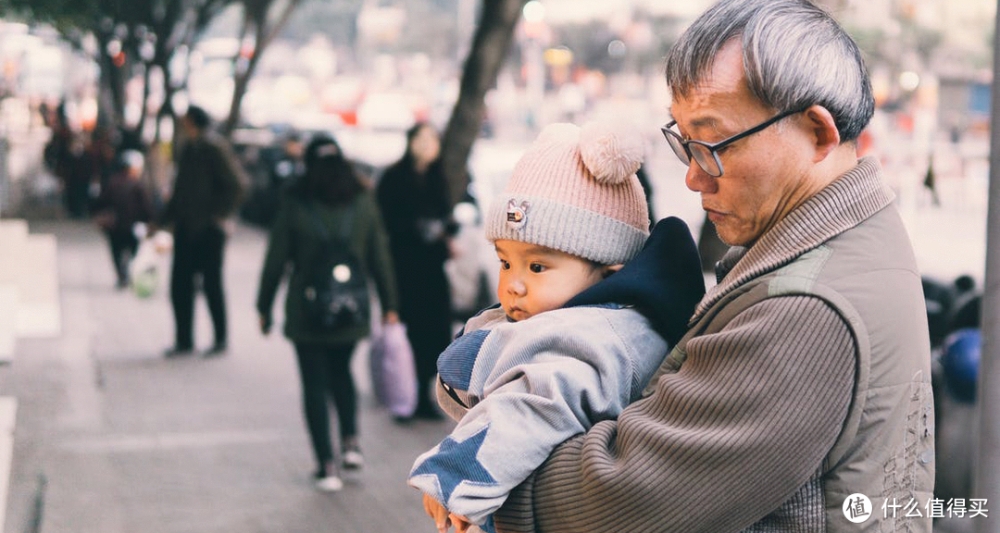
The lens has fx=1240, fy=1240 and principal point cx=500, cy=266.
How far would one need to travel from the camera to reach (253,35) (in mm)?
12539

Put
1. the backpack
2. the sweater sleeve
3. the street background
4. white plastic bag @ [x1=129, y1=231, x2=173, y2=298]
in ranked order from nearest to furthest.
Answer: the sweater sleeve → the street background → the backpack → white plastic bag @ [x1=129, y1=231, x2=173, y2=298]

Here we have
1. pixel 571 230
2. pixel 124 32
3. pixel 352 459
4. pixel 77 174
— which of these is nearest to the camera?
pixel 571 230

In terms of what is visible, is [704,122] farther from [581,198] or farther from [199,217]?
[199,217]

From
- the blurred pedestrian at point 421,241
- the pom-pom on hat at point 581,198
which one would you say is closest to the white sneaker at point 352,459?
the blurred pedestrian at point 421,241

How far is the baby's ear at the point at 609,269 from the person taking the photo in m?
2.17

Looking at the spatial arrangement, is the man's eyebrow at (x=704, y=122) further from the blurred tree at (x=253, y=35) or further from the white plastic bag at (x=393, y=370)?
the blurred tree at (x=253, y=35)

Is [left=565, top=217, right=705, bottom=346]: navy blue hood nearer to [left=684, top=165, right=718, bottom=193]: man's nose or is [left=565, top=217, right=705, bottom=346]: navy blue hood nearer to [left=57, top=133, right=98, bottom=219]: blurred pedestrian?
[left=684, top=165, right=718, bottom=193]: man's nose

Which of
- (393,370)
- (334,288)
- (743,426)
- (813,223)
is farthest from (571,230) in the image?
(393,370)

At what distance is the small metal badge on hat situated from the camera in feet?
7.02

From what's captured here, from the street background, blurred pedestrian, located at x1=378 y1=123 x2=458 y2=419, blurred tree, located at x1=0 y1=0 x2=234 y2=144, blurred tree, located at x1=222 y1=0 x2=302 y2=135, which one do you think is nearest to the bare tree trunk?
the street background

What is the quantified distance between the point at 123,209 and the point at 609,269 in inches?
442

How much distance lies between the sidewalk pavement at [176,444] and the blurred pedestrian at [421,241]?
1.75 feet

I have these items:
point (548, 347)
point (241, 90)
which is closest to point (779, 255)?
point (548, 347)

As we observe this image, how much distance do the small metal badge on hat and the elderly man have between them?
361mm
